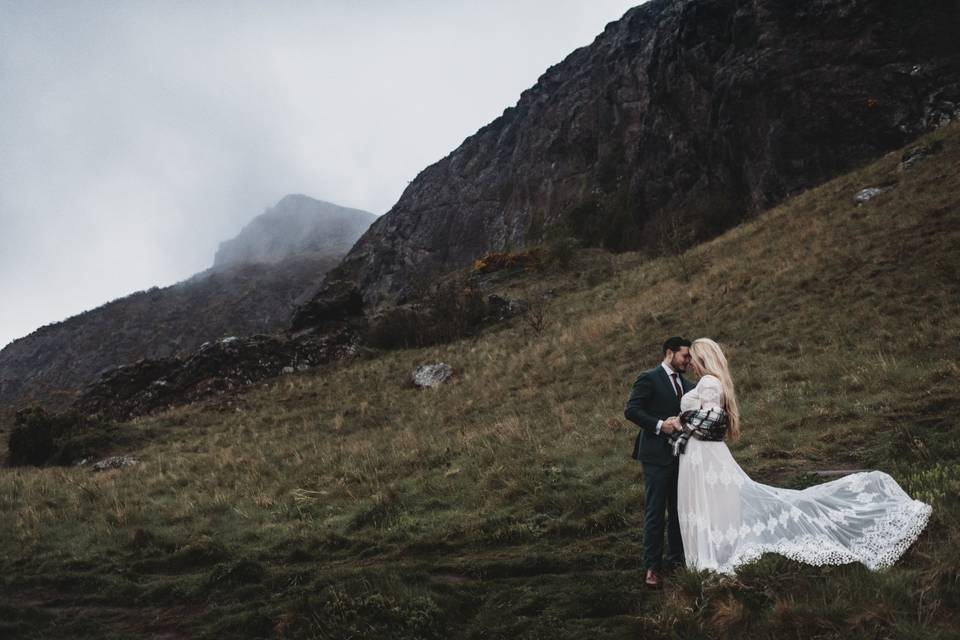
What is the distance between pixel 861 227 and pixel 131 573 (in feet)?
76.0

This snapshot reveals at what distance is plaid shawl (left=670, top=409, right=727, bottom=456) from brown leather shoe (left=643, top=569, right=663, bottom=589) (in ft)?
3.81

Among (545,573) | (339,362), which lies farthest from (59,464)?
(545,573)

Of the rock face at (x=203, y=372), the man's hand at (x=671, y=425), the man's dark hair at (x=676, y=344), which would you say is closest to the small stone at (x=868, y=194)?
the man's dark hair at (x=676, y=344)

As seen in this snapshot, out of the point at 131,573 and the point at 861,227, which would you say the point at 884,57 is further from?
the point at 131,573

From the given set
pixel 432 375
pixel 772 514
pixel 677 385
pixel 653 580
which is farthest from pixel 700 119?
pixel 653 580

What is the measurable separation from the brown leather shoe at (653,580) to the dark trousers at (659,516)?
5cm

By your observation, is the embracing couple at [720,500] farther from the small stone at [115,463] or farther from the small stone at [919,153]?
the small stone at [919,153]

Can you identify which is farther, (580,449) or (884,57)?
(884,57)

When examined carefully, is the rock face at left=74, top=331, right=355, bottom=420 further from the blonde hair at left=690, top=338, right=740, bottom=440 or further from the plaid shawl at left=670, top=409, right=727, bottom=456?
the blonde hair at left=690, top=338, right=740, bottom=440

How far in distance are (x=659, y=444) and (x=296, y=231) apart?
165 m

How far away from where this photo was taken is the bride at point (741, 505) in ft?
16.8

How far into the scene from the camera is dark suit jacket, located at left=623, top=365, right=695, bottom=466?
19.3ft

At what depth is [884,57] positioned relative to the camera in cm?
3225

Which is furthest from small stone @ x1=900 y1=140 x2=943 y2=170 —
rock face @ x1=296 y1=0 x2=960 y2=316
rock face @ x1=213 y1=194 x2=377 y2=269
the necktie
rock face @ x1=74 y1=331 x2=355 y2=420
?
rock face @ x1=213 y1=194 x2=377 y2=269
